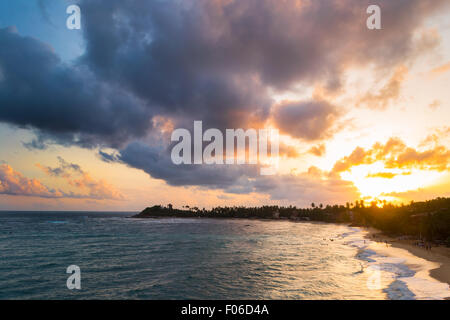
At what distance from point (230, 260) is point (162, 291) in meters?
21.1
